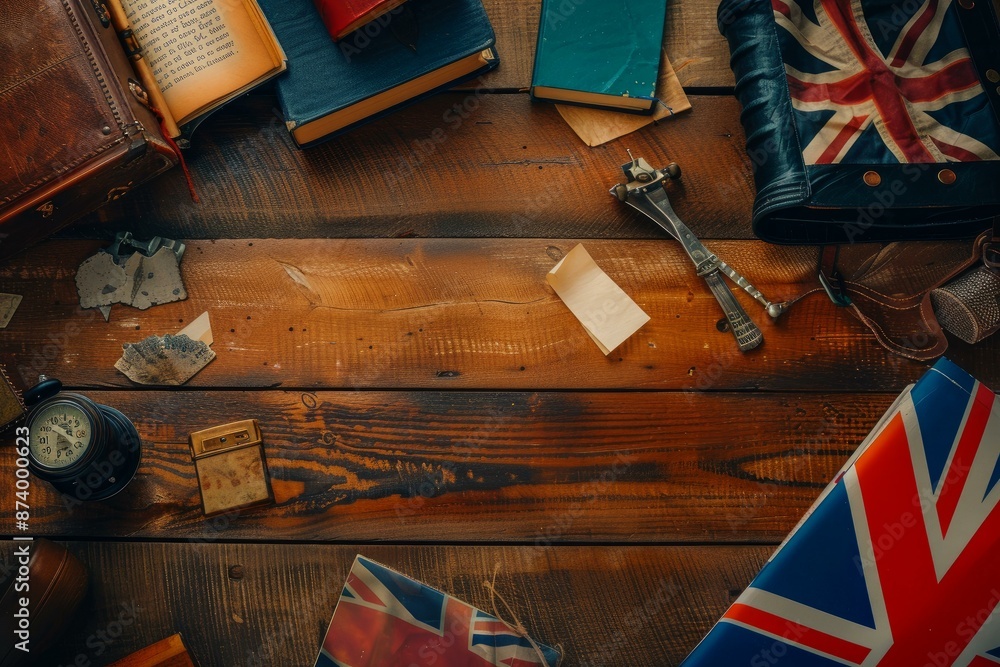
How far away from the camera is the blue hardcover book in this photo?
1.33 metres

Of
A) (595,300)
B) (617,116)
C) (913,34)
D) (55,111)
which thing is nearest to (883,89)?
(913,34)

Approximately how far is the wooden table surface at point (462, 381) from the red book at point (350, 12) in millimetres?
195

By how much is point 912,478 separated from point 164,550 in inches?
51.3

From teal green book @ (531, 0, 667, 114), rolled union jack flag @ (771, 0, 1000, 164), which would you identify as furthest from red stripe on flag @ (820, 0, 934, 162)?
teal green book @ (531, 0, 667, 114)

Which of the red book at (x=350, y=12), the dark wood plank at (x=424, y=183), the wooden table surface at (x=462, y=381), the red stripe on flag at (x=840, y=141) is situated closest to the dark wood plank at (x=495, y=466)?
the wooden table surface at (x=462, y=381)

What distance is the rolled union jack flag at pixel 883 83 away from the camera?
126cm

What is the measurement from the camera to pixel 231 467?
1300 mm

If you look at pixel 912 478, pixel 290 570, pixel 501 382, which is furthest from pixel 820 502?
pixel 290 570

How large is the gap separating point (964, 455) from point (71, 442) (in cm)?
144

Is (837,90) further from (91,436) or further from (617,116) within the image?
(91,436)

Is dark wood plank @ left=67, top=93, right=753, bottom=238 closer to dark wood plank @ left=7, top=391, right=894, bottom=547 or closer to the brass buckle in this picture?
the brass buckle

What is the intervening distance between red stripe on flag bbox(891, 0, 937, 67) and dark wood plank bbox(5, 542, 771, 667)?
97cm

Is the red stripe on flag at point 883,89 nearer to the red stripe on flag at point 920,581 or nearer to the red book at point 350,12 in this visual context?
the red stripe on flag at point 920,581

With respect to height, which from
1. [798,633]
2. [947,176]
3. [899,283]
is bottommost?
[798,633]
